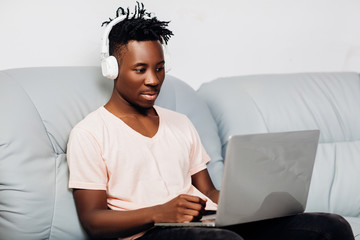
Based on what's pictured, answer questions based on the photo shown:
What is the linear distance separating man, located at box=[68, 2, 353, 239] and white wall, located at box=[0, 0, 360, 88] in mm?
337

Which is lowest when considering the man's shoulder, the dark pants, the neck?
the dark pants

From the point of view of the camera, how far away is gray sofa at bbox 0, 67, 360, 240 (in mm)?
1504

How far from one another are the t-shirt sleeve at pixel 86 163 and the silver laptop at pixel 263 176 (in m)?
0.23

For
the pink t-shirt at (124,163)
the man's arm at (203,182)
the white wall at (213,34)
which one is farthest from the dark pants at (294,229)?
the white wall at (213,34)

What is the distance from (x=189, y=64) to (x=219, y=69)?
0.14 metres

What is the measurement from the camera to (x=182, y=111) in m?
1.90

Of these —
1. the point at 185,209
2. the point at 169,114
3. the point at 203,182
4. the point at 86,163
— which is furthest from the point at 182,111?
the point at 185,209

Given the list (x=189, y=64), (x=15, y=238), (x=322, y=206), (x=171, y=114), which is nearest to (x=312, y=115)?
(x=322, y=206)

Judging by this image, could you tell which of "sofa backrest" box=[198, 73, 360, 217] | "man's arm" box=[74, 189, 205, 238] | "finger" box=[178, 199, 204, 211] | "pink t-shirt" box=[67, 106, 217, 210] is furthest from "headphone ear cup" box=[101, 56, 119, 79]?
"sofa backrest" box=[198, 73, 360, 217]

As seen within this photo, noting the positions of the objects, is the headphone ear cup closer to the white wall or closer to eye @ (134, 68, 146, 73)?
eye @ (134, 68, 146, 73)

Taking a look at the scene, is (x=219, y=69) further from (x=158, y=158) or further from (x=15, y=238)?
(x=15, y=238)

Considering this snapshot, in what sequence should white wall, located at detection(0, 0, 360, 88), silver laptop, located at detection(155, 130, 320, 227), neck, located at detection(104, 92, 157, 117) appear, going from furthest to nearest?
white wall, located at detection(0, 0, 360, 88) → neck, located at detection(104, 92, 157, 117) → silver laptop, located at detection(155, 130, 320, 227)

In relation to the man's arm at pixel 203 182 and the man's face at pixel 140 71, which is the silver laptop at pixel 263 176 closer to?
the man's arm at pixel 203 182

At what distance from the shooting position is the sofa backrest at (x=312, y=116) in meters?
2.02
